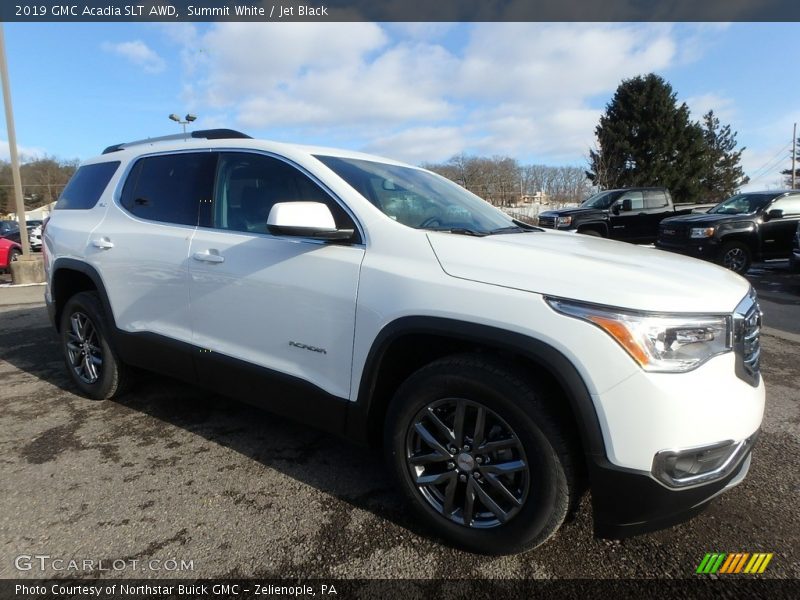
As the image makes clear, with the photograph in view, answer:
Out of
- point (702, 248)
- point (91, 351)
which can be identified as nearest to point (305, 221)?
point (91, 351)

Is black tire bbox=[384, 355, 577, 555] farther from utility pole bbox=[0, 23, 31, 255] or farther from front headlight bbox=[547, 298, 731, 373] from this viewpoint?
utility pole bbox=[0, 23, 31, 255]

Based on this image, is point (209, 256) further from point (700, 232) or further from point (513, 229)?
point (700, 232)

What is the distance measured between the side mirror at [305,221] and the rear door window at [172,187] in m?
0.98

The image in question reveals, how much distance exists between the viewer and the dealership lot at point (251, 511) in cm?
214

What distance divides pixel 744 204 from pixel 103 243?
12007mm

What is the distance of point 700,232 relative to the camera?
1017 cm

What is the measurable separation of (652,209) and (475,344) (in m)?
13.7

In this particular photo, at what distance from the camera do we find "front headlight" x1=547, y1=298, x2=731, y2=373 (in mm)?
Answer: 1793

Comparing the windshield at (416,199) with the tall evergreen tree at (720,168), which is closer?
the windshield at (416,199)

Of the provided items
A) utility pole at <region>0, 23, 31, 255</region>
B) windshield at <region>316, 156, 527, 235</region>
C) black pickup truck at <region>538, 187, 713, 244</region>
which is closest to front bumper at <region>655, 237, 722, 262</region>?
black pickup truck at <region>538, 187, 713, 244</region>

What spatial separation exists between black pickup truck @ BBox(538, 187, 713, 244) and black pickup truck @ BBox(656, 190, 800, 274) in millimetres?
2624

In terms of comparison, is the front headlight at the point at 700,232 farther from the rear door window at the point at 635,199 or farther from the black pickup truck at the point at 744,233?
the rear door window at the point at 635,199

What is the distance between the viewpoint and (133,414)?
12.2ft

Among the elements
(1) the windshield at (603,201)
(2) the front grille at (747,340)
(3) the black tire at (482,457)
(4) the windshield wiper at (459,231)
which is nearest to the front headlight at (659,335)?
(2) the front grille at (747,340)
